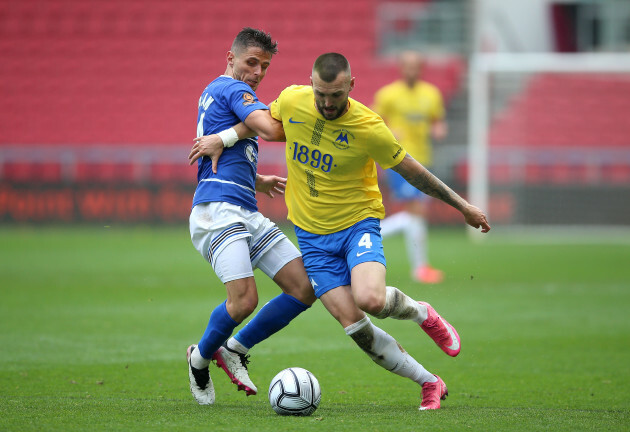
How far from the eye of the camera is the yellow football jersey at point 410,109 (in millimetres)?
11539

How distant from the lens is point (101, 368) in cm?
607

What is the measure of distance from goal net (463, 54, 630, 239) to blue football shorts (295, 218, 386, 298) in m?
12.0

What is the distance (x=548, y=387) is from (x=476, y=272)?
6328 millimetres

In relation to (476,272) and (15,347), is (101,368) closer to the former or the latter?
(15,347)

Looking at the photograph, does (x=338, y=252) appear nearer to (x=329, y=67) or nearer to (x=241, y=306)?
(x=241, y=306)

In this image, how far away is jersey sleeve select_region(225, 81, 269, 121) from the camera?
5.02m

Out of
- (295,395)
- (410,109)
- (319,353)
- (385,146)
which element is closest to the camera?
(295,395)

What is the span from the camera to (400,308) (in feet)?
16.1

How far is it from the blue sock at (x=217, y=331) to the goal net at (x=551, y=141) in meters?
12.2

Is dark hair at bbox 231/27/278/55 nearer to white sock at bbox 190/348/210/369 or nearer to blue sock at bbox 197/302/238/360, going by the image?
blue sock at bbox 197/302/238/360

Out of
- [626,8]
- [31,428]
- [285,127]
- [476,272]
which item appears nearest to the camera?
[31,428]

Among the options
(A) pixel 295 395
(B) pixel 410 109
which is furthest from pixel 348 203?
(B) pixel 410 109

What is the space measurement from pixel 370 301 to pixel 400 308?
29 centimetres

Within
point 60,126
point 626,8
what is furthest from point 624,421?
point 60,126
